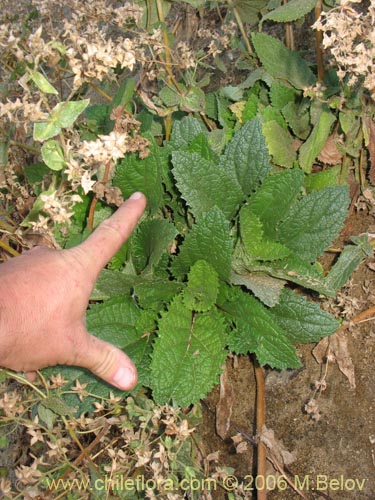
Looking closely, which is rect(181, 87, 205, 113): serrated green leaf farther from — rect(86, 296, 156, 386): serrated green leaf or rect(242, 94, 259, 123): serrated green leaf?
rect(86, 296, 156, 386): serrated green leaf

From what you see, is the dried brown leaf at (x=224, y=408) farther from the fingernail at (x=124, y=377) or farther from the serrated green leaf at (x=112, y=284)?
the fingernail at (x=124, y=377)

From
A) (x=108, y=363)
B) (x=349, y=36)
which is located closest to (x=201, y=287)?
(x=108, y=363)

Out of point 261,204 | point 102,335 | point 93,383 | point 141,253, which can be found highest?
point 261,204

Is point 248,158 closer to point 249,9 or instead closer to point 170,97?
point 170,97

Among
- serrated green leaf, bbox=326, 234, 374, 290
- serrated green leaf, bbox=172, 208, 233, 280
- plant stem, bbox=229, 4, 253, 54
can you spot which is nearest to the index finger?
serrated green leaf, bbox=172, 208, 233, 280

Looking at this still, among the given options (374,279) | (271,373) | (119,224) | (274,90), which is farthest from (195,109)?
(271,373)

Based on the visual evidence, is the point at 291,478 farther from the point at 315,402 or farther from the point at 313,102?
the point at 313,102

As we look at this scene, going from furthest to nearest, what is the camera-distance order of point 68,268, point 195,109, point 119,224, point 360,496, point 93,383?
point 195,109 < point 93,383 < point 360,496 < point 119,224 < point 68,268
